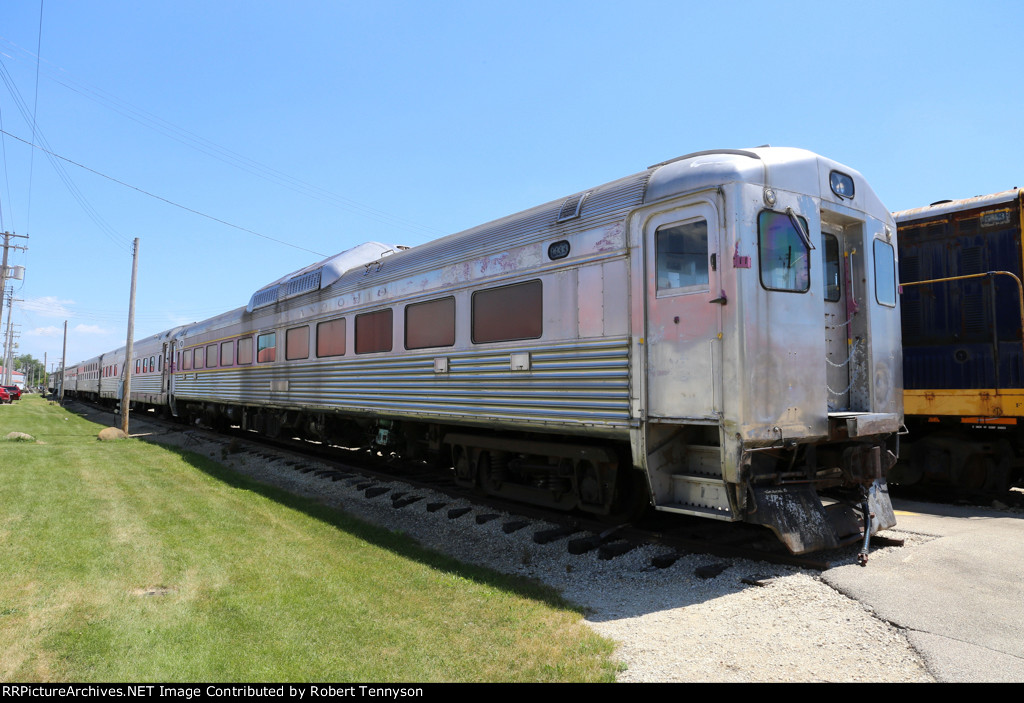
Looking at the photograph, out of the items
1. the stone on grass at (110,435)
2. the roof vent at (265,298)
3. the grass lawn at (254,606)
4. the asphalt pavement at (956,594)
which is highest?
the roof vent at (265,298)

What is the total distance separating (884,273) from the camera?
261 inches

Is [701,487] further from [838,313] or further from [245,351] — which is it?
[245,351]

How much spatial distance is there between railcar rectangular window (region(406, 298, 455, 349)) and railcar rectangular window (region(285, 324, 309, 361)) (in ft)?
13.5

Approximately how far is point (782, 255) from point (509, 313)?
2974 millimetres

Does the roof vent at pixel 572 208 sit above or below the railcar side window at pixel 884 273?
above

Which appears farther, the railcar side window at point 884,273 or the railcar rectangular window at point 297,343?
the railcar rectangular window at point 297,343

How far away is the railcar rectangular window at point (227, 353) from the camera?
16500mm

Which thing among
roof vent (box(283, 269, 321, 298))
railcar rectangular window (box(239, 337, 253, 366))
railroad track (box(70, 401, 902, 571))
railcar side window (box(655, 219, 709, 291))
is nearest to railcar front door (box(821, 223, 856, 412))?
railroad track (box(70, 401, 902, 571))

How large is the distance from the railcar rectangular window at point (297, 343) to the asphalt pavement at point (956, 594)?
32.9 ft

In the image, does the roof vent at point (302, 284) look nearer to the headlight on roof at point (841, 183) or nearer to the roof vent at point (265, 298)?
the roof vent at point (265, 298)

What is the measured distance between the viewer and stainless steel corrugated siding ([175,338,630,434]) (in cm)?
600

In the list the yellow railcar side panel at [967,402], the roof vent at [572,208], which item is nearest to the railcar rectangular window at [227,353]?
the roof vent at [572,208]

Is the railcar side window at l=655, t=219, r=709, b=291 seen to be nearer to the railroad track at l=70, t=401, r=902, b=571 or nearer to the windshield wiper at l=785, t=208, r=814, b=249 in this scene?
the windshield wiper at l=785, t=208, r=814, b=249

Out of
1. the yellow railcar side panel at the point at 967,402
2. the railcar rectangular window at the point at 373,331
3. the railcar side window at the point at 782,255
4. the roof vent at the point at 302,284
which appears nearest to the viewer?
the railcar side window at the point at 782,255
